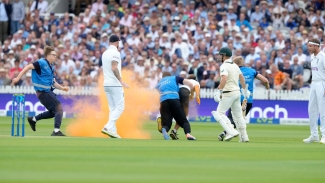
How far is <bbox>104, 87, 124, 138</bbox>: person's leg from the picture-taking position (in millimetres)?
19141

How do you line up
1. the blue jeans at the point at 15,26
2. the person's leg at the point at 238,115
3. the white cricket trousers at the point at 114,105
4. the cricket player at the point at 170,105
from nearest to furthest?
the person's leg at the point at 238,115 < the white cricket trousers at the point at 114,105 < the cricket player at the point at 170,105 < the blue jeans at the point at 15,26

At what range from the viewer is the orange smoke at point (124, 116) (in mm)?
21391

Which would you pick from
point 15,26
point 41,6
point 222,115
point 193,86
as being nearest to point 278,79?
point 41,6

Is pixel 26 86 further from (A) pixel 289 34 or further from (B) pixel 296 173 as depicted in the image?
(B) pixel 296 173

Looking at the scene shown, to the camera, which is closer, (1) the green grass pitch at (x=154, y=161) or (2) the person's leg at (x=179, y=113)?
(1) the green grass pitch at (x=154, y=161)

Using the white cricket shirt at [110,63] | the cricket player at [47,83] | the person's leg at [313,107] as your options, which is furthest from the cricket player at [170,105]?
the person's leg at [313,107]

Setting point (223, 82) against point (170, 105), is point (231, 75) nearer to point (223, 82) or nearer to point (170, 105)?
point (223, 82)

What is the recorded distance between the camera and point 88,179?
1079 centimetres

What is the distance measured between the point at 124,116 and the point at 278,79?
42.5 ft

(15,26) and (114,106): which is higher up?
(15,26)

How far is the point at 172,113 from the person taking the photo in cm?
1961

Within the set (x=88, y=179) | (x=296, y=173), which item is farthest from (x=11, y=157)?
(x=296, y=173)

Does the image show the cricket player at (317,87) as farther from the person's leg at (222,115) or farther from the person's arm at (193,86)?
the person's arm at (193,86)

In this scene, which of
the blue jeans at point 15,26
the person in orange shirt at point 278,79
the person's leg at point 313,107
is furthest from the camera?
the blue jeans at point 15,26
